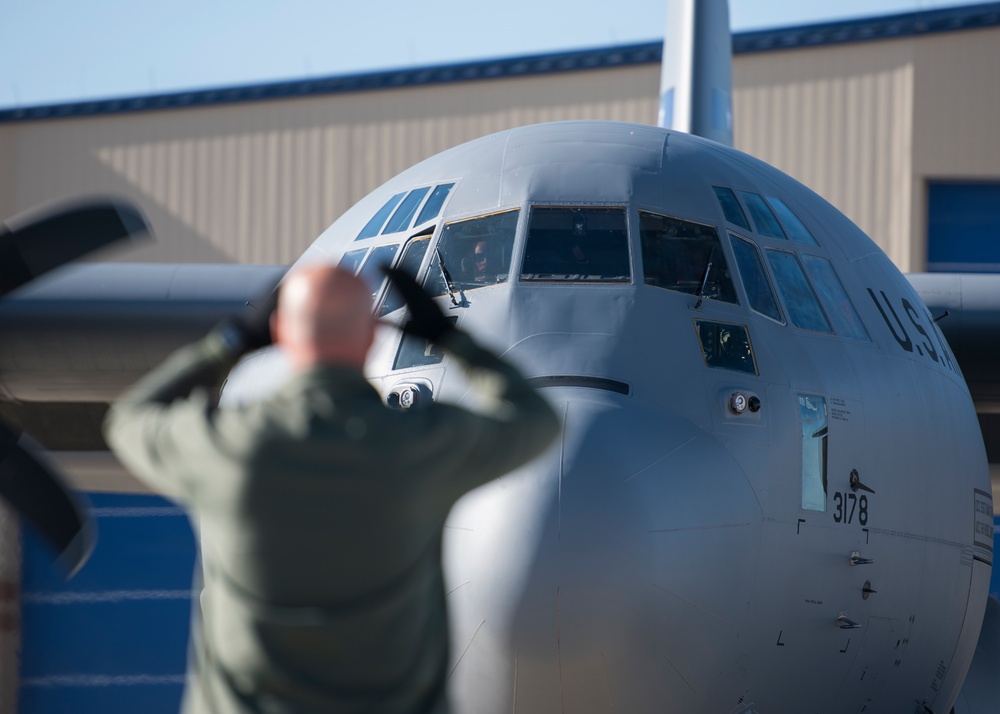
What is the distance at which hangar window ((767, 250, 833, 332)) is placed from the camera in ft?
17.5

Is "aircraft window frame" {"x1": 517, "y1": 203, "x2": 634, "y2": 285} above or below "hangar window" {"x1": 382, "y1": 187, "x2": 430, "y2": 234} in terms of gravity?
below

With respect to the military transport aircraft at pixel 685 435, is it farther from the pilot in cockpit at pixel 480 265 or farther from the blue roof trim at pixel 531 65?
the blue roof trim at pixel 531 65

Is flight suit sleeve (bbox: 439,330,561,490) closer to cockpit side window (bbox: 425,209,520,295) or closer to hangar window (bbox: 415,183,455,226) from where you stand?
cockpit side window (bbox: 425,209,520,295)

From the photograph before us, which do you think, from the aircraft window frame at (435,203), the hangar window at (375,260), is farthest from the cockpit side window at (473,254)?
the hangar window at (375,260)

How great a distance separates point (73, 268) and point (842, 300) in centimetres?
688

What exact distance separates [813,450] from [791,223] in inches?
52.9

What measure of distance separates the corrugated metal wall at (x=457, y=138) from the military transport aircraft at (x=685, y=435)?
39.4ft

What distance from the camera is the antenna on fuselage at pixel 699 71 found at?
11.0 m

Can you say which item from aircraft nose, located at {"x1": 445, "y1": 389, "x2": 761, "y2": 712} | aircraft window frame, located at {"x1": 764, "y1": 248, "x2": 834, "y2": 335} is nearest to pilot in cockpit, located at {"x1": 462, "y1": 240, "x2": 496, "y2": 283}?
aircraft nose, located at {"x1": 445, "y1": 389, "x2": 761, "y2": 712}

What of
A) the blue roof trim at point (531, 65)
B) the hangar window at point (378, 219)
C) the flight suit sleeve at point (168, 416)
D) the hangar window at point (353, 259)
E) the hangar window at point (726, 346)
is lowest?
the flight suit sleeve at point (168, 416)

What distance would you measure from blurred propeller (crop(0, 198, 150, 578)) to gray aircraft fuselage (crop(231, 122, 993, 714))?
976mm

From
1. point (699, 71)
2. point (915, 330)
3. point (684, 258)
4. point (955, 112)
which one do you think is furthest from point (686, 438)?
point (955, 112)

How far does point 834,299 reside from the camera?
564 cm

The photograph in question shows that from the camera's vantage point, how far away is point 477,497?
13.4 feet
